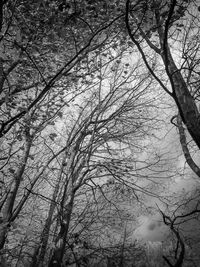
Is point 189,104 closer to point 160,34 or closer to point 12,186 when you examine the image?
point 160,34

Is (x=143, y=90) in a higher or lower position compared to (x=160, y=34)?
higher

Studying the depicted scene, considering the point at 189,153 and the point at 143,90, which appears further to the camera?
the point at 143,90

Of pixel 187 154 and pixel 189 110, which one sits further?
pixel 187 154

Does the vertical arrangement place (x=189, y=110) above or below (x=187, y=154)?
below

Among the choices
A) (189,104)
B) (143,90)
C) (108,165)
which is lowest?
(189,104)

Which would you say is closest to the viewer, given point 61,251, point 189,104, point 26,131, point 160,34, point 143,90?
point 189,104

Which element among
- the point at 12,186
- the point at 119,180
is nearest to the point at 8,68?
the point at 12,186

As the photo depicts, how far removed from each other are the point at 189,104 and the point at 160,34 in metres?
1.67

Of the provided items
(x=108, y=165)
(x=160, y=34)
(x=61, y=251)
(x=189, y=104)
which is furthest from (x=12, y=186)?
(x=160, y=34)

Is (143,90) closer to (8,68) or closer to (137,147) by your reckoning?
(137,147)

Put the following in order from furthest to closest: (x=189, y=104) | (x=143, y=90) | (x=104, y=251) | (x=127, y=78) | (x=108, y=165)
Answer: (x=104, y=251) < (x=108, y=165) < (x=143, y=90) < (x=127, y=78) < (x=189, y=104)

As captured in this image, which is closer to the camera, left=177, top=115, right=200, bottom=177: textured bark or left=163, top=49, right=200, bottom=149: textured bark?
left=163, top=49, right=200, bottom=149: textured bark

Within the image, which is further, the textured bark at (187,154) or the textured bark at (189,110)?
the textured bark at (187,154)

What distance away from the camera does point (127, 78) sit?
5.20 meters
